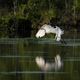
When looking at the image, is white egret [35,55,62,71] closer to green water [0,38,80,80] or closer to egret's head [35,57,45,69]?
egret's head [35,57,45,69]

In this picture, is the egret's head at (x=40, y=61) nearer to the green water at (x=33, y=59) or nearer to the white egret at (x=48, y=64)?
the white egret at (x=48, y=64)

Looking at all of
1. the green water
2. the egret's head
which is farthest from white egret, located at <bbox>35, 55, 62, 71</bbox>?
the green water

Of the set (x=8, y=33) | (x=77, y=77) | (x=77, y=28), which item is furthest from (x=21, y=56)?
(x=77, y=28)

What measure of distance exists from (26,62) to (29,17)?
14.2m

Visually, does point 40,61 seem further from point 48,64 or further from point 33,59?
point 48,64

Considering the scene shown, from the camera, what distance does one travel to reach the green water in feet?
38.4

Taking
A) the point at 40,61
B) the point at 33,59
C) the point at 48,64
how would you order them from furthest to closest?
the point at 33,59
the point at 40,61
the point at 48,64

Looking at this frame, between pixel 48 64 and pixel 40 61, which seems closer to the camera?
pixel 48 64

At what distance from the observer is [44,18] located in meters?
28.3

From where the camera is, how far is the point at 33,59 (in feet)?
48.5

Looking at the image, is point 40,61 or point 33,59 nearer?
point 40,61

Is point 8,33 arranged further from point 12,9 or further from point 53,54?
point 53,54

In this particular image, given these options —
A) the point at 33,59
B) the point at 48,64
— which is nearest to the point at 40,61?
the point at 33,59

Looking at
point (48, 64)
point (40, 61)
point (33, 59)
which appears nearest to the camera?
point (48, 64)
